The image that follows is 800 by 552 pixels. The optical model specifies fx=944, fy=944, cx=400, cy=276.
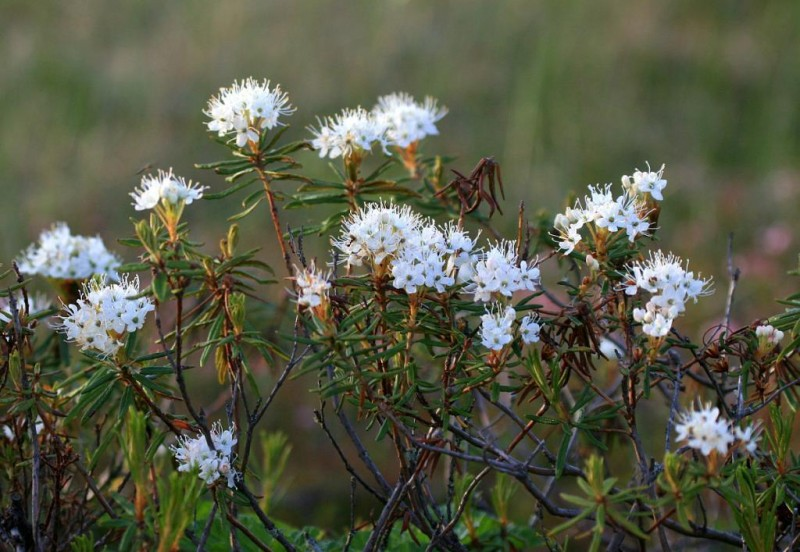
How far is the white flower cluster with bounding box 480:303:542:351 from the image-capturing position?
1683 millimetres

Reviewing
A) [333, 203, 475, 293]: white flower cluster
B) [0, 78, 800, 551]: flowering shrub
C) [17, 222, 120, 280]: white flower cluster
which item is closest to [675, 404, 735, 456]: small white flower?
[0, 78, 800, 551]: flowering shrub

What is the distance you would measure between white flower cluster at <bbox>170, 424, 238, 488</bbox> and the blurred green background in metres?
4.18

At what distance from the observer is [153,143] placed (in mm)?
7309

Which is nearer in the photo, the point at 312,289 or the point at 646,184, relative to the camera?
the point at 312,289

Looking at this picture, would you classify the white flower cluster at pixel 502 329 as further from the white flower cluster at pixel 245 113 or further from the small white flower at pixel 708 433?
the white flower cluster at pixel 245 113

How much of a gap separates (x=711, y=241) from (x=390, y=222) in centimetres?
493

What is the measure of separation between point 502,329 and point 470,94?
649 cm

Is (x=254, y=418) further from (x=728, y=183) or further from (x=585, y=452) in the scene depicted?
(x=728, y=183)

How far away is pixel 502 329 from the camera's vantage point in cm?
169

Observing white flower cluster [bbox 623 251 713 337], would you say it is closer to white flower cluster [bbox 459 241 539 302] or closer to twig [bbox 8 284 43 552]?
white flower cluster [bbox 459 241 539 302]

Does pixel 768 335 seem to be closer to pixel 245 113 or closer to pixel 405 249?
pixel 405 249

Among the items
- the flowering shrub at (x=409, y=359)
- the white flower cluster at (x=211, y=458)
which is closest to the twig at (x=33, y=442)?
the flowering shrub at (x=409, y=359)

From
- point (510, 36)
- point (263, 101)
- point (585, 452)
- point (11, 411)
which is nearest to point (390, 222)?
point (263, 101)

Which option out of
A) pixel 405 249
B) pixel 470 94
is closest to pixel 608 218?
pixel 405 249
